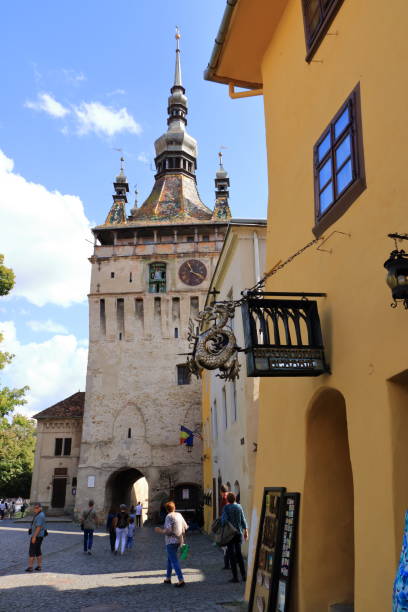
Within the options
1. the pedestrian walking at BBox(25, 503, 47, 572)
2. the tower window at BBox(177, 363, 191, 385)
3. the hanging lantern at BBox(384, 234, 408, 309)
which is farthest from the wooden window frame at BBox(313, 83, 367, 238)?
the tower window at BBox(177, 363, 191, 385)

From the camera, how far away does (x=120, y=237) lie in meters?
42.8

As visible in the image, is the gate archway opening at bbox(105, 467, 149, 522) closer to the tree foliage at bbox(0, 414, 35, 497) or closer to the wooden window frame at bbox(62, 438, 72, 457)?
the wooden window frame at bbox(62, 438, 72, 457)

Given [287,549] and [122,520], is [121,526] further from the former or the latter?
[287,549]

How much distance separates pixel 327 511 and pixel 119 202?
41.9m

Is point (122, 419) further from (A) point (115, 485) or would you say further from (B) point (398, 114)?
(B) point (398, 114)

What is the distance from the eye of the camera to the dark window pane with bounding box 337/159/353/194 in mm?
5438

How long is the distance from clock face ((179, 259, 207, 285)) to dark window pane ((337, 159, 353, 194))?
34134 millimetres

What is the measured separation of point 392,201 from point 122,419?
34447 millimetres

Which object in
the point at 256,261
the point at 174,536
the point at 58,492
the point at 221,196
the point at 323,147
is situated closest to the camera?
the point at 323,147

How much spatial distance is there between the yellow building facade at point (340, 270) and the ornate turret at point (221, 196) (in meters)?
35.4

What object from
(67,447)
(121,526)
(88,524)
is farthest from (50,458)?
(121,526)

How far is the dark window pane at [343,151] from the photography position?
552cm

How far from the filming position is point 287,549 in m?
6.02

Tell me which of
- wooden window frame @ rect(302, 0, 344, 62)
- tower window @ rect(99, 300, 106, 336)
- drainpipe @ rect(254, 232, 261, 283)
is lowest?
wooden window frame @ rect(302, 0, 344, 62)
